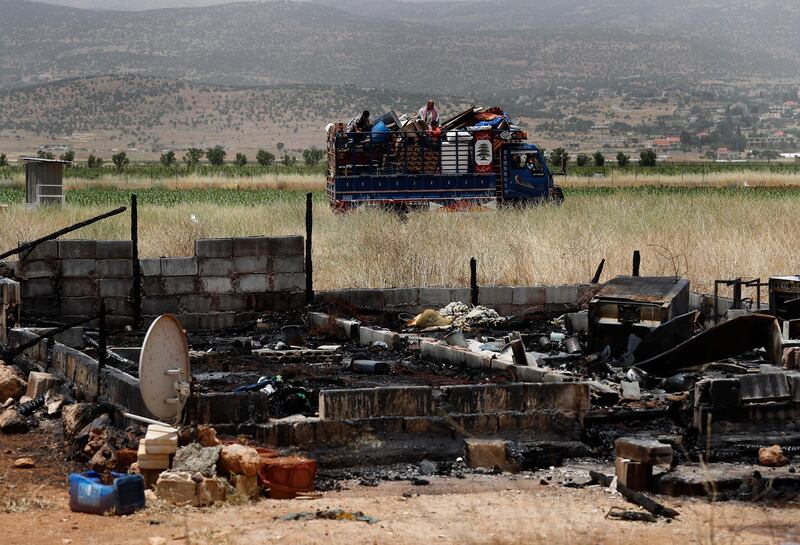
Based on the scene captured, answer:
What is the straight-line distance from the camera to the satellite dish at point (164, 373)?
10.1 metres

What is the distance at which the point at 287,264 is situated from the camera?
16.4m

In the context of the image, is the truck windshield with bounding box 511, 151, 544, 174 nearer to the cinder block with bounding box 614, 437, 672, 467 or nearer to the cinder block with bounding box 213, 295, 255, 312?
the cinder block with bounding box 213, 295, 255, 312

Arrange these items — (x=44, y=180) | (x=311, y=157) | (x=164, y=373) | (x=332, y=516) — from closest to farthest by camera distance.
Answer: (x=332, y=516), (x=164, y=373), (x=44, y=180), (x=311, y=157)

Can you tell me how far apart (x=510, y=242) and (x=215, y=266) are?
218 inches

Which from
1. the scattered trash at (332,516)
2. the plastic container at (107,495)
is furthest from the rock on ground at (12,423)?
the scattered trash at (332,516)

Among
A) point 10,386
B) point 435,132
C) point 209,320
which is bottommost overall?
point 10,386

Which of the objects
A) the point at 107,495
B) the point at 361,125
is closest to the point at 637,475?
the point at 107,495

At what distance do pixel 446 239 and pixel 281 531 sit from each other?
41.6ft

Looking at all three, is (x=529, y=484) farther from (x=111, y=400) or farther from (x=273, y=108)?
(x=273, y=108)

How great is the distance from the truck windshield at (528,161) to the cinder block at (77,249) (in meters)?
16.2

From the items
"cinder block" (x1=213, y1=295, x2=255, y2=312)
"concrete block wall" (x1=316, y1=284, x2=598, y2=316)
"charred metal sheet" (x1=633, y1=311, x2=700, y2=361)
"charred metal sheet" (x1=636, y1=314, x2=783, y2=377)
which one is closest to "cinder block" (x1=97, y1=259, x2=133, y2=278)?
"cinder block" (x1=213, y1=295, x2=255, y2=312)

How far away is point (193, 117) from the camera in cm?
16162

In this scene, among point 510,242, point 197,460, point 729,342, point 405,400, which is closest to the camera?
point 197,460

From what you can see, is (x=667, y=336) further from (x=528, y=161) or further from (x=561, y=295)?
(x=528, y=161)
